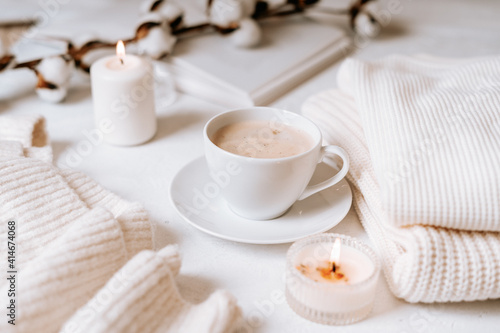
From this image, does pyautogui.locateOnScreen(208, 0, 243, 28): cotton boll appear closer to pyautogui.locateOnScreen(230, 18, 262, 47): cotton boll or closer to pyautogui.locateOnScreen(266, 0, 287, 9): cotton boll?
pyautogui.locateOnScreen(230, 18, 262, 47): cotton boll

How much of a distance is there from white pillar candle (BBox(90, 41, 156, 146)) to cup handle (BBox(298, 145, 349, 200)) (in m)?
0.26

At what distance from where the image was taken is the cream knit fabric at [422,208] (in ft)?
1.47

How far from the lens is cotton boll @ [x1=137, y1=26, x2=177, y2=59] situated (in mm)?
845

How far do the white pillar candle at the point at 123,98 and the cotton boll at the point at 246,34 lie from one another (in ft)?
0.79

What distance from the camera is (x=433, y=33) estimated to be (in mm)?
1097

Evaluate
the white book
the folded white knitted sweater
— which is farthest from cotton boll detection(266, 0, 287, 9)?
the folded white knitted sweater

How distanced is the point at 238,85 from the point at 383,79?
0.26m

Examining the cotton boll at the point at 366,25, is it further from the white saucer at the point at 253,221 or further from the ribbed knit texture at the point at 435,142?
the white saucer at the point at 253,221

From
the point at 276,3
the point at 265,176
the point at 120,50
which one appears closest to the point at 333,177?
the point at 265,176

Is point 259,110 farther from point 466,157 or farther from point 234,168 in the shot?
point 466,157

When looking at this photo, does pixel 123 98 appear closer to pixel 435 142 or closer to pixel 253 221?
pixel 253 221

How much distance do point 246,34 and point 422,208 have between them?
0.55 metres

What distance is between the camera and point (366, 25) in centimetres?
104

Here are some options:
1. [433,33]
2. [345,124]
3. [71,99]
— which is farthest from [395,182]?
[433,33]
